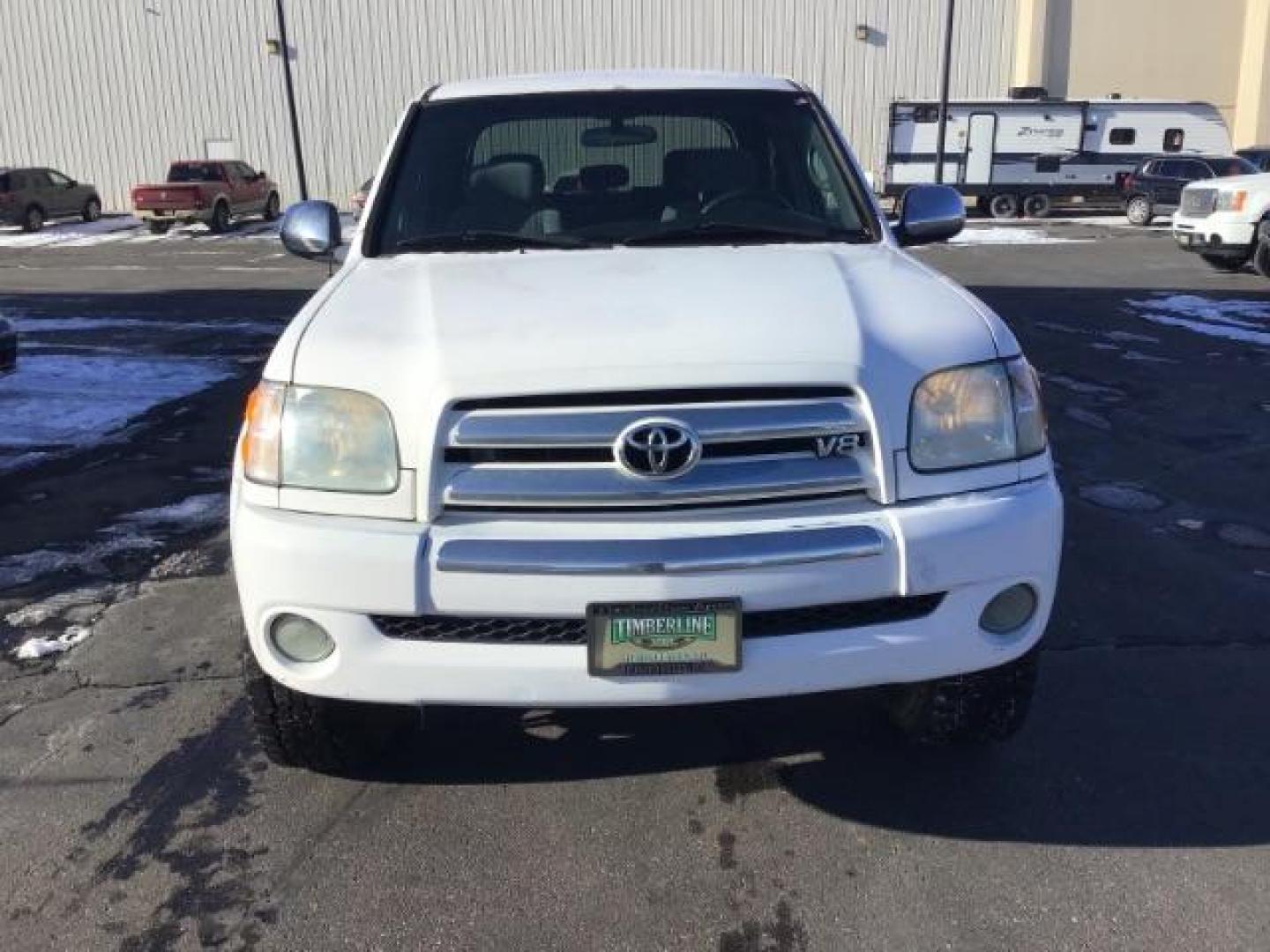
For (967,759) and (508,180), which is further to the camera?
(508,180)

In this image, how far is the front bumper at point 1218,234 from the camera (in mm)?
14367

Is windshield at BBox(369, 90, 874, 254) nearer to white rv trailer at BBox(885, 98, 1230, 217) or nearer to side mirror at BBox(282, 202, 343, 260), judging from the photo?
side mirror at BBox(282, 202, 343, 260)

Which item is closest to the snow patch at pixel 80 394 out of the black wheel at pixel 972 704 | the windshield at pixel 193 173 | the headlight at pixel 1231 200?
the black wheel at pixel 972 704

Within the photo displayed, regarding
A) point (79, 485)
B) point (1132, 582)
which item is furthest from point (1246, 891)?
point (79, 485)

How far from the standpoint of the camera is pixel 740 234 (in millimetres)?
3711

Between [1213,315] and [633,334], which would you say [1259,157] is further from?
[633,334]

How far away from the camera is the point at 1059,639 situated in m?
4.01

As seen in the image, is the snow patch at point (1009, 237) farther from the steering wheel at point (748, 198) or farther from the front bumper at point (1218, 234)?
the steering wheel at point (748, 198)

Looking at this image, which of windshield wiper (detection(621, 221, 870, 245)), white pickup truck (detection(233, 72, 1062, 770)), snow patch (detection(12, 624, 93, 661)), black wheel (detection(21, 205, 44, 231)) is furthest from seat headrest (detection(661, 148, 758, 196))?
black wheel (detection(21, 205, 44, 231))

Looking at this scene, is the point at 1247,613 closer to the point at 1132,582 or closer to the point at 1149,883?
the point at 1132,582

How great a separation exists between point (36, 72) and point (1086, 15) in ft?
105

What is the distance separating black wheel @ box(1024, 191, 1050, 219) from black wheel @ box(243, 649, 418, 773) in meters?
28.4

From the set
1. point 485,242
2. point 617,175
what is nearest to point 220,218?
point 617,175

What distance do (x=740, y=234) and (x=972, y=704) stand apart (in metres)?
1.67
